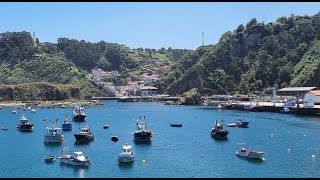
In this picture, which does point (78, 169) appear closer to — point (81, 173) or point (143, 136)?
point (81, 173)

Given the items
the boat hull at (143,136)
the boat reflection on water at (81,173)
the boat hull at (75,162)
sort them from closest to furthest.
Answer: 1. the boat reflection on water at (81,173)
2. the boat hull at (75,162)
3. the boat hull at (143,136)

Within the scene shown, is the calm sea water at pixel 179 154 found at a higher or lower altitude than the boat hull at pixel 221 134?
lower

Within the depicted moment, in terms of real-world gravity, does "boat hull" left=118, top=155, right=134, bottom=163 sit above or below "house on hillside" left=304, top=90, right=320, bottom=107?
below

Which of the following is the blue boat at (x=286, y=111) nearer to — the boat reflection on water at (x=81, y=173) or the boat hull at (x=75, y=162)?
the boat hull at (x=75, y=162)

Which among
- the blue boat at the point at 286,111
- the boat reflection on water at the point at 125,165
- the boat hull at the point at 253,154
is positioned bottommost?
the boat reflection on water at the point at 125,165

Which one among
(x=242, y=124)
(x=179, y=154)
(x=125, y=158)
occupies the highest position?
(x=242, y=124)

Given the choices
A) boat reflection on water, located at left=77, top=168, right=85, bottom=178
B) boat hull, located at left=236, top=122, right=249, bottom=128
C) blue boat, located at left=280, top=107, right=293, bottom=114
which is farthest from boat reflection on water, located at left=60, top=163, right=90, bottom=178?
blue boat, located at left=280, top=107, right=293, bottom=114

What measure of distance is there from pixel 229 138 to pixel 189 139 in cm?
621

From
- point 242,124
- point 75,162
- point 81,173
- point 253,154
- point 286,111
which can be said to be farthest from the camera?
point 286,111

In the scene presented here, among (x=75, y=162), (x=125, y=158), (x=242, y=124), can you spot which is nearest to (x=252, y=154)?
(x=125, y=158)

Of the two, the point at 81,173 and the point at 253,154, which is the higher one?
the point at 253,154

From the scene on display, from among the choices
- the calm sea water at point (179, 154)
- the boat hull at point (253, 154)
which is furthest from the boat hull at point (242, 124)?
the boat hull at point (253, 154)

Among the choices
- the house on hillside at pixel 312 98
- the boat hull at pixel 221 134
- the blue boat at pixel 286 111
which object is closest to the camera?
the boat hull at pixel 221 134

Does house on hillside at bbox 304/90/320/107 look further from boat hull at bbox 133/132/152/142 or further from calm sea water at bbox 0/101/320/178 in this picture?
boat hull at bbox 133/132/152/142
